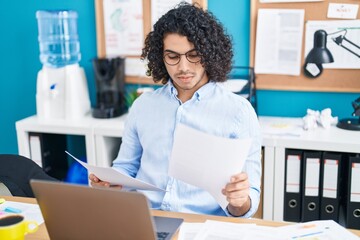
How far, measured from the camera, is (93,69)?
9.35 feet

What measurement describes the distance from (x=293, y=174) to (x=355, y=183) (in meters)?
0.28

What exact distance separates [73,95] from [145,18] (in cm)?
64

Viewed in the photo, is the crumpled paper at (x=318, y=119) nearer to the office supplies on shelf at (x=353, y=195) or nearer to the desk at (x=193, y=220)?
the office supplies on shelf at (x=353, y=195)

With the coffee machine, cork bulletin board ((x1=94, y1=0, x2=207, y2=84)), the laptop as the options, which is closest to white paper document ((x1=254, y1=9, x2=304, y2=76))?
cork bulletin board ((x1=94, y1=0, x2=207, y2=84))

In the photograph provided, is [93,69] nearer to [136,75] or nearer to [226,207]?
[136,75]

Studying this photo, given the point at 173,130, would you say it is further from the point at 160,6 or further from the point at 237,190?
the point at 160,6

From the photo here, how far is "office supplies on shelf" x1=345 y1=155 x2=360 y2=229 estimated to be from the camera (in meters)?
2.06

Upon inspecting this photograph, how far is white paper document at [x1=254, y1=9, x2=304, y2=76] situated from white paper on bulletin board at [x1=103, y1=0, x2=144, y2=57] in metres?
0.74

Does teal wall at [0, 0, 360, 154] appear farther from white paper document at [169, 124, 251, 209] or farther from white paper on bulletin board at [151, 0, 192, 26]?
white paper document at [169, 124, 251, 209]

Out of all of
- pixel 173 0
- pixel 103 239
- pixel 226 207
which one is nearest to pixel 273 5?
pixel 173 0

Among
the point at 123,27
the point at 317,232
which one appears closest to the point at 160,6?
the point at 123,27

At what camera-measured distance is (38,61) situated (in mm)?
3039

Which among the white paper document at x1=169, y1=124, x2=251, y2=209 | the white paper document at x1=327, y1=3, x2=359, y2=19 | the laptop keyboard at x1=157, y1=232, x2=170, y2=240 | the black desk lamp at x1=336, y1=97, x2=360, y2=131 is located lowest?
the laptop keyboard at x1=157, y1=232, x2=170, y2=240

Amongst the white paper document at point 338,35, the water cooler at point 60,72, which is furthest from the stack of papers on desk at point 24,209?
the white paper document at point 338,35
